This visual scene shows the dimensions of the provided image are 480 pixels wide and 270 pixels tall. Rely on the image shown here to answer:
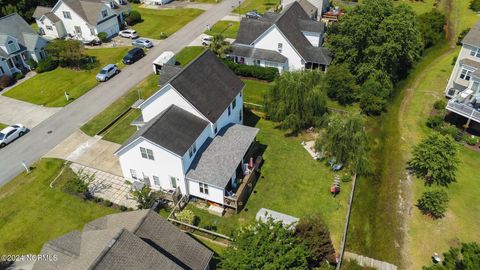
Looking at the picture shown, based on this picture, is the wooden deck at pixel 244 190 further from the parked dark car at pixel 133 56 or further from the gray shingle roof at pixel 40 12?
the gray shingle roof at pixel 40 12

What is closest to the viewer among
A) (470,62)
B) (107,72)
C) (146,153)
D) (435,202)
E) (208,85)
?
(435,202)

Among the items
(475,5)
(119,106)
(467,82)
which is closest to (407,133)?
(467,82)

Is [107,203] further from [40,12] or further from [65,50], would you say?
[40,12]

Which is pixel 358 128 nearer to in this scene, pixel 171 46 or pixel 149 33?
pixel 171 46

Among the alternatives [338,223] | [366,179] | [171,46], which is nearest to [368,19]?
[366,179]

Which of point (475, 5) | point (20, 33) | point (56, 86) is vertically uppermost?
point (20, 33)

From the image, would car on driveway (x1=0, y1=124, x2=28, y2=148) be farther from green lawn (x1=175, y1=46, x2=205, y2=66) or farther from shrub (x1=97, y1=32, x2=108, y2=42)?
shrub (x1=97, y1=32, x2=108, y2=42)

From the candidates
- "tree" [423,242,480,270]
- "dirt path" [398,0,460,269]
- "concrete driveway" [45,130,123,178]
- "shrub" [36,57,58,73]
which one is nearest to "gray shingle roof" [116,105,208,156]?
"concrete driveway" [45,130,123,178]
